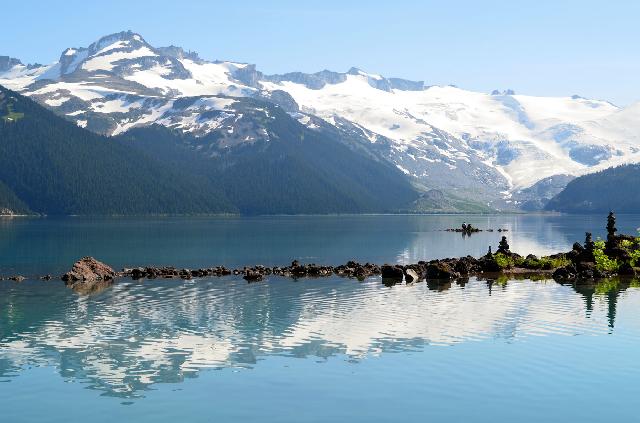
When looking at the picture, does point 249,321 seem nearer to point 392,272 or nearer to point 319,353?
point 319,353

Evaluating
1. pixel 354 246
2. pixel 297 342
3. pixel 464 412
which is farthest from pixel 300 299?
pixel 354 246

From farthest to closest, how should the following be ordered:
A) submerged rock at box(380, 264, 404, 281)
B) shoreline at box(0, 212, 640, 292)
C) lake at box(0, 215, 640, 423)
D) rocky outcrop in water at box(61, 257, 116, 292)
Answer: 1. submerged rock at box(380, 264, 404, 281)
2. shoreline at box(0, 212, 640, 292)
3. rocky outcrop in water at box(61, 257, 116, 292)
4. lake at box(0, 215, 640, 423)

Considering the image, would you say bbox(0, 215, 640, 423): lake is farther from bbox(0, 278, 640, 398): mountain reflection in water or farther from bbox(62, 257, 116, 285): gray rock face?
bbox(62, 257, 116, 285): gray rock face

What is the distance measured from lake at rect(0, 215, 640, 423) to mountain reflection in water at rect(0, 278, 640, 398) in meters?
0.19

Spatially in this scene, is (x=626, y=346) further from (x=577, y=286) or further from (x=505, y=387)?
(x=577, y=286)

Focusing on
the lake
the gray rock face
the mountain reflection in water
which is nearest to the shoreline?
the gray rock face

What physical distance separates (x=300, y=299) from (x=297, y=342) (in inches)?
1056

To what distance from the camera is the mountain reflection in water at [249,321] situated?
179 feet

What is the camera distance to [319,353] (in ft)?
187

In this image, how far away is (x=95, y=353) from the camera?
56562mm

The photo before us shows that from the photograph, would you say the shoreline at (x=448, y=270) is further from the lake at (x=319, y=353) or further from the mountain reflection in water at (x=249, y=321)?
the lake at (x=319, y=353)

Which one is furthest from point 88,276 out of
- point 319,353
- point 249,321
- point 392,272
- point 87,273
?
point 319,353

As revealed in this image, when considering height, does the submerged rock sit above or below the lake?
above

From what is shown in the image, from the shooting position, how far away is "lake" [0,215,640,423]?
43.0 meters
